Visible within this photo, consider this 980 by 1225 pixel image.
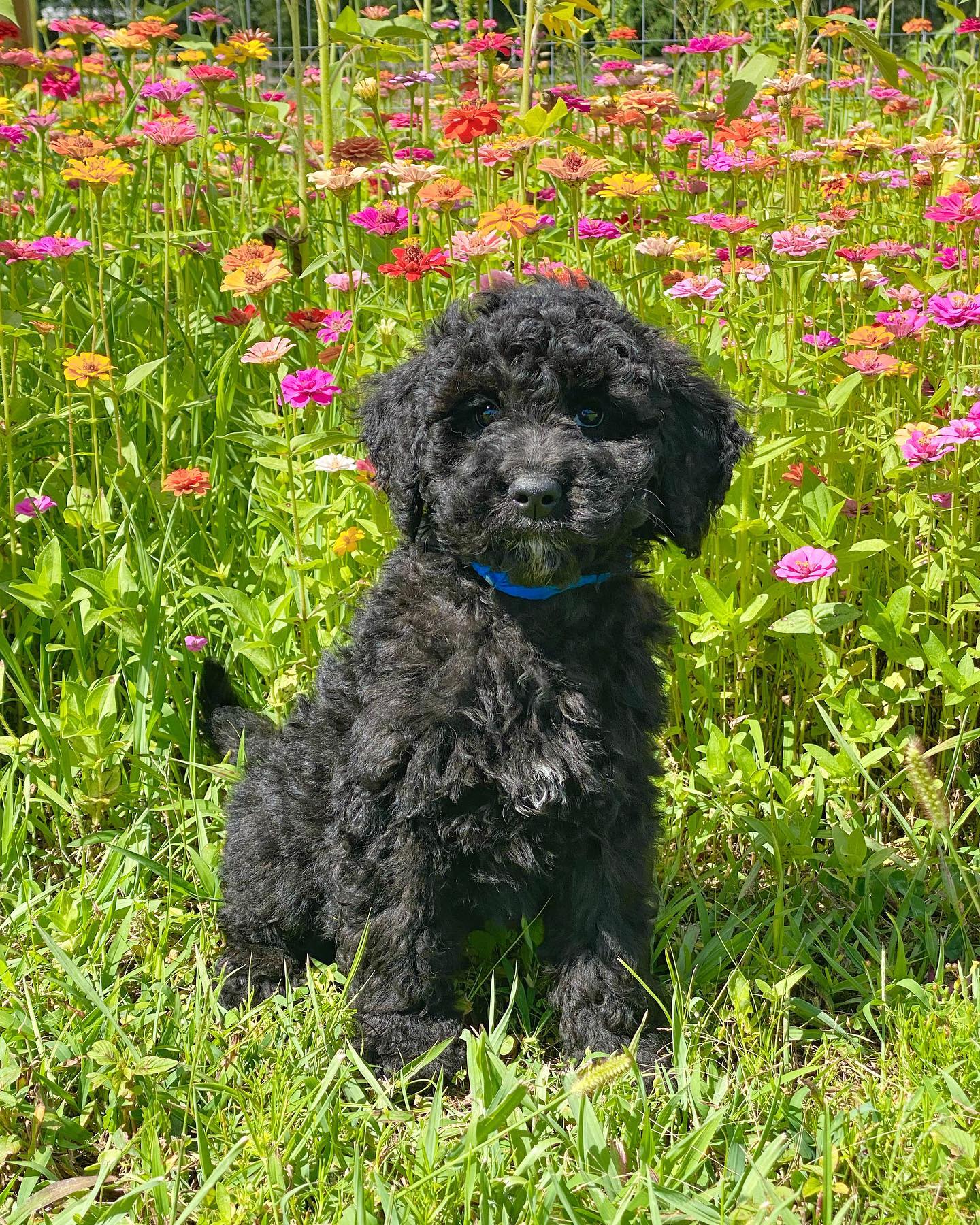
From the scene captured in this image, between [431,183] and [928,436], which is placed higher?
[431,183]

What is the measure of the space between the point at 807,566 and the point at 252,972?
1.65m

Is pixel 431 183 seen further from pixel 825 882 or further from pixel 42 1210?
pixel 42 1210

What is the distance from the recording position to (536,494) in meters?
2.26

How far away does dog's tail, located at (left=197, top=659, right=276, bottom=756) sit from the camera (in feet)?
10.6

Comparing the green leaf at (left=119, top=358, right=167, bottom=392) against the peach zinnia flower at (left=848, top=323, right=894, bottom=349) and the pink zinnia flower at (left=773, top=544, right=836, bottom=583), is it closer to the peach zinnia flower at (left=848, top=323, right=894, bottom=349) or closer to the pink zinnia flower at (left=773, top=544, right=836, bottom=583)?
the pink zinnia flower at (left=773, top=544, right=836, bottom=583)

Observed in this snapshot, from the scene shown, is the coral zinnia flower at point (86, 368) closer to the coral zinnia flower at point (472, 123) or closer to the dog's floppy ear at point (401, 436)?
the dog's floppy ear at point (401, 436)

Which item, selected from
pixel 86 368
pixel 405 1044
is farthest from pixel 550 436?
pixel 86 368

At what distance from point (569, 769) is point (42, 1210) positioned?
1.26m

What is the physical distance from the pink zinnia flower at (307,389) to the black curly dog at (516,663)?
0.39 m

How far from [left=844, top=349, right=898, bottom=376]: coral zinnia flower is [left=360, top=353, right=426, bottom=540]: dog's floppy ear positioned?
116 centimetres

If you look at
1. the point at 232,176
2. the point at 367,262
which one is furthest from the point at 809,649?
the point at 232,176

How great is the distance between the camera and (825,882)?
3.29m

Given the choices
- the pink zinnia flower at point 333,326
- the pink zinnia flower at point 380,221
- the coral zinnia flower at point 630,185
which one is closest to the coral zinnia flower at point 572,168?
the coral zinnia flower at point 630,185

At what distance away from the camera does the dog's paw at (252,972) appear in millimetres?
2916
